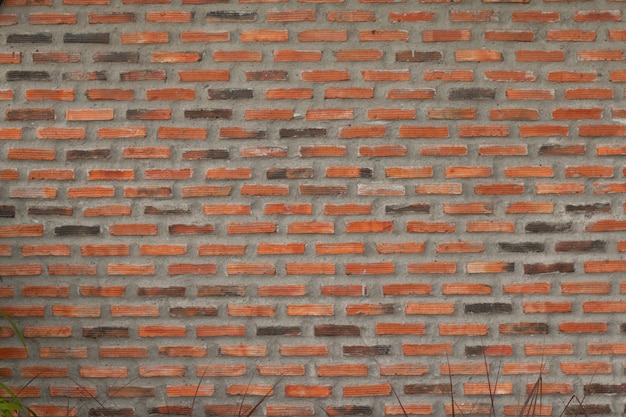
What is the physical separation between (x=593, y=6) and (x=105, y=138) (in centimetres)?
198

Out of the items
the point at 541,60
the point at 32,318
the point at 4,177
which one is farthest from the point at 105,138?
the point at 541,60

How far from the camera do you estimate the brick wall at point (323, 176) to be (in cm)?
245

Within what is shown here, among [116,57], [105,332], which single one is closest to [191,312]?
[105,332]

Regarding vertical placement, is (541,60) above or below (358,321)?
above

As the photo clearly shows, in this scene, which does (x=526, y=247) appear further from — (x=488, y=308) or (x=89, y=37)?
(x=89, y=37)

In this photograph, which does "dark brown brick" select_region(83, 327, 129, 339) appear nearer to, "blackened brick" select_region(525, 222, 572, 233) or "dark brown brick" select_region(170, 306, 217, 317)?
"dark brown brick" select_region(170, 306, 217, 317)

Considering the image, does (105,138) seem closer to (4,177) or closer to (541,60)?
(4,177)

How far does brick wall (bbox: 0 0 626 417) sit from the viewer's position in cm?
245

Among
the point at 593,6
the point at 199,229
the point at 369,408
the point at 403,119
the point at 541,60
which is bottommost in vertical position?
the point at 369,408

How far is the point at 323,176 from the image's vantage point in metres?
2.46

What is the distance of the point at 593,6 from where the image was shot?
244 cm

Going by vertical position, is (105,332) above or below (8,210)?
below

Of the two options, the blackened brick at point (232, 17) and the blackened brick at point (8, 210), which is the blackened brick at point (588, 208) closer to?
the blackened brick at point (232, 17)

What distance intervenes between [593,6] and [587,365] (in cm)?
141
